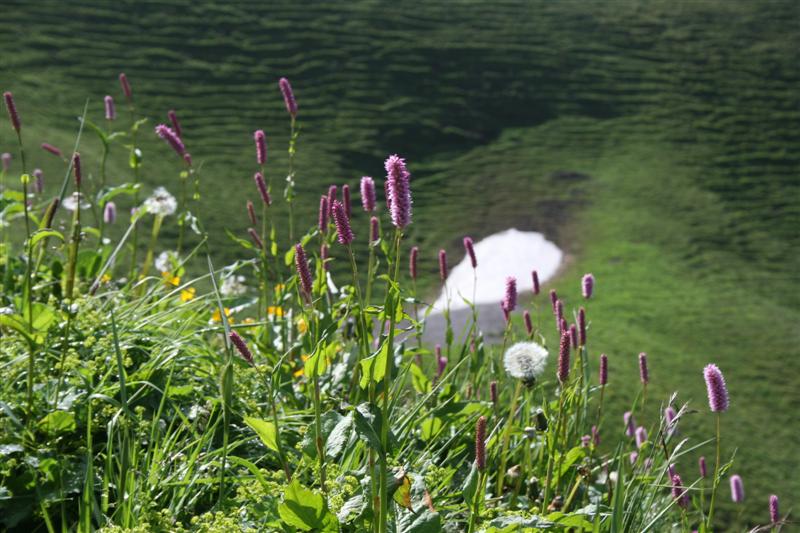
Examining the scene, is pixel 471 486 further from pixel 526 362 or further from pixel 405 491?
pixel 526 362

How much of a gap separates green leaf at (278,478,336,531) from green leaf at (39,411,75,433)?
0.94 m

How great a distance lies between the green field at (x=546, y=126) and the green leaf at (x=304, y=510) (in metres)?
7.14

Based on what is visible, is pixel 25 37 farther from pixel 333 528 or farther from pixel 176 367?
pixel 333 528

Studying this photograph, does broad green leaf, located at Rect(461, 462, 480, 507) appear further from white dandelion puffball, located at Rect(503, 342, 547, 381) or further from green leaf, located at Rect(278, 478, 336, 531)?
white dandelion puffball, located at Rect(503, 342, 547, 381)

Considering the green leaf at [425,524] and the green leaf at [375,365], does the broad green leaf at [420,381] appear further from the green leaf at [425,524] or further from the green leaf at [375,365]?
the green leaf at [375,365]

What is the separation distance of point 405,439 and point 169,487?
2.25 feet

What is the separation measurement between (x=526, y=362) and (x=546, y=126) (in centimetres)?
1463

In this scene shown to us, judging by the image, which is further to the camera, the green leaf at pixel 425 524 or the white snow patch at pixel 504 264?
the white snow patch at pixel 504 264

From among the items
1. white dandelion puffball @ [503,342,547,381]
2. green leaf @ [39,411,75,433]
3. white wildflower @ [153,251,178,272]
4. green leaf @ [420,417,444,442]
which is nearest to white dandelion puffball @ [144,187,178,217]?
white wildflower @ [153,251,178,272]

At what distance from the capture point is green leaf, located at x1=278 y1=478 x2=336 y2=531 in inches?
73.0

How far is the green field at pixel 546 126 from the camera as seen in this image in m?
11.2

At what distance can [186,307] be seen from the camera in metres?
3.28

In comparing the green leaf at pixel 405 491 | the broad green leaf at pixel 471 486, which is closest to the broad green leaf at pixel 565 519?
the broad green leaf at pixel 471 486

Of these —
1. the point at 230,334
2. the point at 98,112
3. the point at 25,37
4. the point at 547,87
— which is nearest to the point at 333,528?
the point at 230,334
